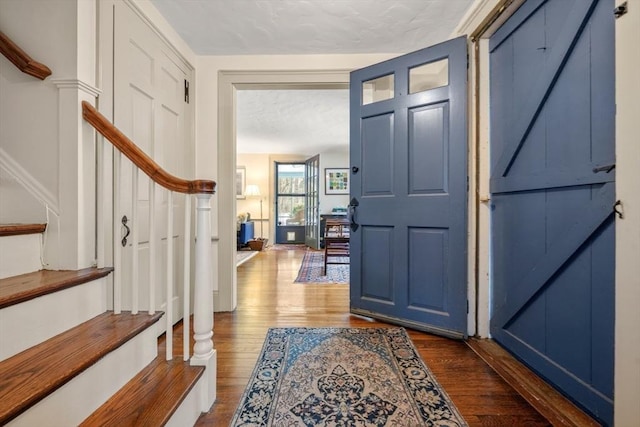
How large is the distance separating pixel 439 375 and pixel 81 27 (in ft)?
7.95

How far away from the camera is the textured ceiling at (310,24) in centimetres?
183

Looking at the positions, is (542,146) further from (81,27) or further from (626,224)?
(81,27)

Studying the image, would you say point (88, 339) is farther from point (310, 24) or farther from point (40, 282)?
point (310, 24)

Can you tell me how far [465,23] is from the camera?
1913 millimetres

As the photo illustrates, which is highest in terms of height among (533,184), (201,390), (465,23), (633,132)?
(465,23)

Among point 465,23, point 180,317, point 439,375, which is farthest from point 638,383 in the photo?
point 180,317

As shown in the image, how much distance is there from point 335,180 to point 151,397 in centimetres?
609

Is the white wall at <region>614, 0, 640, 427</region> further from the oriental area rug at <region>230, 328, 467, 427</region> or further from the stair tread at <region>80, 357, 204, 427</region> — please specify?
the stair tread at <region>80, 357, 204, 427</region>

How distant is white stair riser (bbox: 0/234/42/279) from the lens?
1069mm

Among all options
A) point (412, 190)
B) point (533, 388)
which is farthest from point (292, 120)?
point (533, 388)

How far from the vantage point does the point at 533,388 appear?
134cm

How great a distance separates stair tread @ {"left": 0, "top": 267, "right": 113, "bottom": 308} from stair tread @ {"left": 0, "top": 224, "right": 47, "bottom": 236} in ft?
0.56

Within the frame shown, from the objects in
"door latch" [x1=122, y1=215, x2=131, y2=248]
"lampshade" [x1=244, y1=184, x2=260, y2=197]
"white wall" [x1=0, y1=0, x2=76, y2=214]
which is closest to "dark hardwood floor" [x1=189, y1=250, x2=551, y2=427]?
"door latch" [x1=122, y1=215, x2=131, y2=248]

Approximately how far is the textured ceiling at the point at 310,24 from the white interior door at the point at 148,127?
32cm
